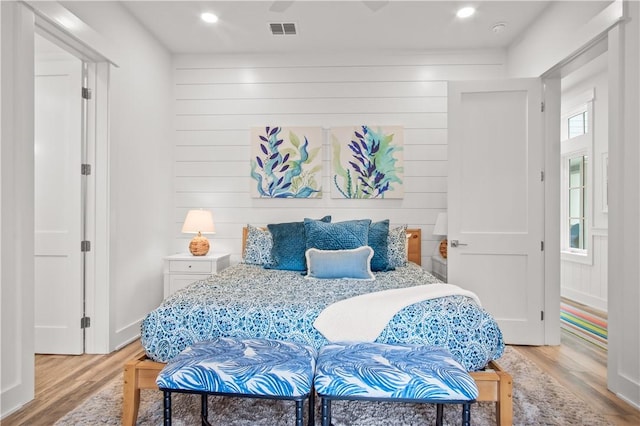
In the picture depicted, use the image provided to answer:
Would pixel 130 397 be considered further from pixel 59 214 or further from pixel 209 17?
pixel 209 17

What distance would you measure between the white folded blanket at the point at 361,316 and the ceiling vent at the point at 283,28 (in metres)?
2.66

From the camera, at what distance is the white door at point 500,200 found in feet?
10.7

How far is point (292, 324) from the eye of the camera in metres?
1.97

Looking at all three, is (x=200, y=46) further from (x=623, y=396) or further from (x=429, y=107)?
(x=623, y=396)

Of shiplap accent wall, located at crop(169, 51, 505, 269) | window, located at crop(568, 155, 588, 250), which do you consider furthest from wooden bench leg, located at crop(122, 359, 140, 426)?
window, located at crop(568, 155, 588, 250)

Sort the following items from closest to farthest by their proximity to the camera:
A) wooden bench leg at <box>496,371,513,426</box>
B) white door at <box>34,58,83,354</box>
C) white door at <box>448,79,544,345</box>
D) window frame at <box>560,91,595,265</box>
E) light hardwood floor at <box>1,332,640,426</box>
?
1. wooden bench leg at <box>496,371,513,426</box>
2. light hardwood floor at <box>1,332,640,426</box>
3. white door at <box>34,58,83,354</box>
4. white door at <box>448,79,544,345</box>
5. window frame at <box>560,91,595,265</box>

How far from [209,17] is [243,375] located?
10.1 feet

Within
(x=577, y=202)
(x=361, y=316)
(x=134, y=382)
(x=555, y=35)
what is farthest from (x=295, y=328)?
(x=577, y=202)

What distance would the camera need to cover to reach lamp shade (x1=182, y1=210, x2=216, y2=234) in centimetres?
379

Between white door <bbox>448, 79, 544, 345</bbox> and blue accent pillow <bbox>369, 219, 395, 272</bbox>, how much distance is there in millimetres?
604

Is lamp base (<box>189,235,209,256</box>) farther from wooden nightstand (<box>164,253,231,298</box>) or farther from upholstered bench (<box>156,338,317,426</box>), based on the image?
upholstered bench (<box>156,338,317,426</box>)

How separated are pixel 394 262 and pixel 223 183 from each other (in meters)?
2.02

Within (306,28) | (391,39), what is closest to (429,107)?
(391,39)

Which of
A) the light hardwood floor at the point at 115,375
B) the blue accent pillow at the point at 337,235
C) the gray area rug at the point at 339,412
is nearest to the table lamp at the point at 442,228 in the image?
the blue accent pillow at the point at 337,235
